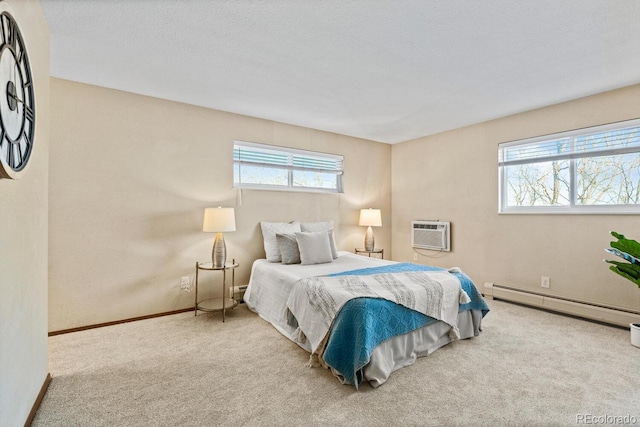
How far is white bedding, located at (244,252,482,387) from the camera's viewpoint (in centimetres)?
214

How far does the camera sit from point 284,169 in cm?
433

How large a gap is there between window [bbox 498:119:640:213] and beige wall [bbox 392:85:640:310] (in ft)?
0.35

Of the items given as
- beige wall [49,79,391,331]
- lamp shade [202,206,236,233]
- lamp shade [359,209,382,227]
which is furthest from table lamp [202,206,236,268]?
lamp shade [359,209,382,227]

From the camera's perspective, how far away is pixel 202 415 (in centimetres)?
172

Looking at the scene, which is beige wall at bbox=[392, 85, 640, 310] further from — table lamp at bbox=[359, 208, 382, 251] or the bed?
the bed

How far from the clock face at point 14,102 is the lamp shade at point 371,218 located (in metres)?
3.97

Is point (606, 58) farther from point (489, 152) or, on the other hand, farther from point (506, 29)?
point (489, 152)

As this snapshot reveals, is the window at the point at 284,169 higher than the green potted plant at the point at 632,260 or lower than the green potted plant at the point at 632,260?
higher

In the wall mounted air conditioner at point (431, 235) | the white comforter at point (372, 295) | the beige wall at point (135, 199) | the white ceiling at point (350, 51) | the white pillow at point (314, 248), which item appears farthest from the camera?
the wall mounted air conditioner at point (431, 235)

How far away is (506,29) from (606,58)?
1131 mm

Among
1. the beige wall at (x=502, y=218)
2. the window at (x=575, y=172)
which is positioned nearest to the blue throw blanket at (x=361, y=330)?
the beige wall at (x=502, y=218)

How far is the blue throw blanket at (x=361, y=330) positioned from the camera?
198 cm

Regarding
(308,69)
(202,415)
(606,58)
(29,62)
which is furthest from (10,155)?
(606,58)

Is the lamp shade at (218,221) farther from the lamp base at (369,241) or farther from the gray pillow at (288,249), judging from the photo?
the lamp base at (369,241)
